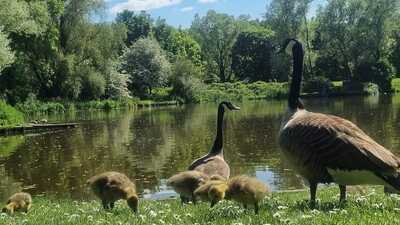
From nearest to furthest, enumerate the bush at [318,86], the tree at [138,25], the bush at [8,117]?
1. the bush at [8,117]
2. the bush at [318,86]
3. the tree at [138,25]

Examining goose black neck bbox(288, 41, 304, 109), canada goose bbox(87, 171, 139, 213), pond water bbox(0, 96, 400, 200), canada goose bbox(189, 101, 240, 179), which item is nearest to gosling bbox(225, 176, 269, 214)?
canada goose bbox(87, 171, 139, 213)

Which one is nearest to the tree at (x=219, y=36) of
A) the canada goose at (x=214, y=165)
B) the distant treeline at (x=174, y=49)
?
the distant treeline at (x=174, y=49)

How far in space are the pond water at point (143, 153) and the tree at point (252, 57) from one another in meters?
81.9

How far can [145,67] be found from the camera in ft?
356

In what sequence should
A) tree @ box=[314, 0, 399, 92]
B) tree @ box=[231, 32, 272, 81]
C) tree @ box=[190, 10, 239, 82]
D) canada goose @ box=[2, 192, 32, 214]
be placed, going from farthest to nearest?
1. tree @ box=[190, 10, 239, 82]
2. tree @ box=[231, 32, 272, 81]
3. tree @ box=[314, 0, 399, 92]
4. canada goose @ box=[2, 192, 32, 214]

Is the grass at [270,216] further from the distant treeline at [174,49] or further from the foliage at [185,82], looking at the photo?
the foliage at [185,82]

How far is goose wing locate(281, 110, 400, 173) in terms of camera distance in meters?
8.52

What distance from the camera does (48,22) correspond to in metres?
80.2

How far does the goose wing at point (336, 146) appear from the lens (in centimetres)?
852

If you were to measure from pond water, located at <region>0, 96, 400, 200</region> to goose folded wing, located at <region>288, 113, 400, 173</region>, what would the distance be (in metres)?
11.3

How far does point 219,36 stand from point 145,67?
130 feet

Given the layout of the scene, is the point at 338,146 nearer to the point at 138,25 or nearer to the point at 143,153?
the point at 143,153

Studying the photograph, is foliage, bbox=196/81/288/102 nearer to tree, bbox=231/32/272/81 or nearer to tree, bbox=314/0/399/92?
tree, bbox=314/0/399/92

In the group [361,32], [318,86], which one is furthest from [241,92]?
[361,32]
